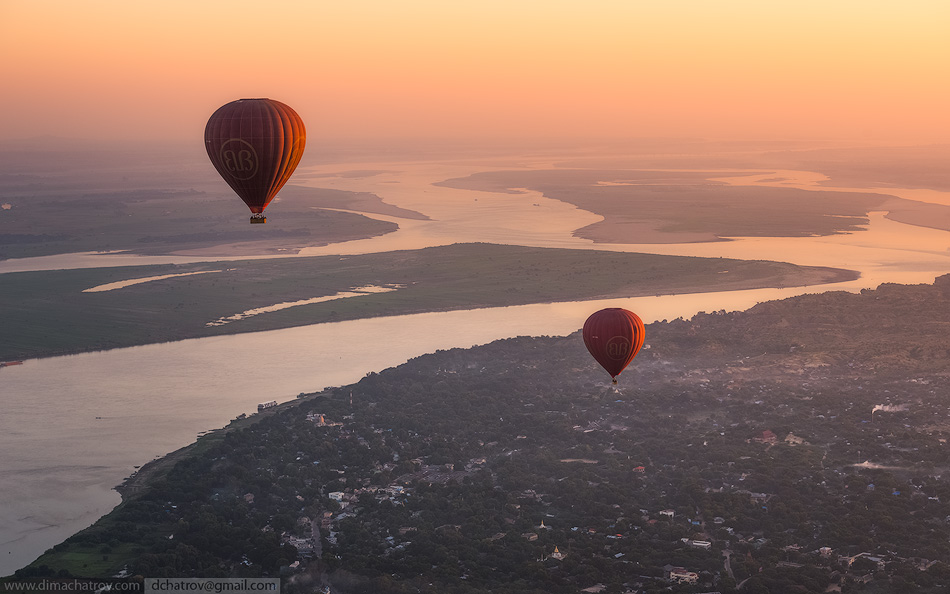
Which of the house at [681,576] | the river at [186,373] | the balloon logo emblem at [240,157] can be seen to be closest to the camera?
the house at [681,576]

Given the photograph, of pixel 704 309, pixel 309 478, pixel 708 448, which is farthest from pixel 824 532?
pixel 704 309

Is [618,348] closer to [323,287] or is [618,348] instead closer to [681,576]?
[681,576]

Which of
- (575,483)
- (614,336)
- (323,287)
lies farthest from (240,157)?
(323,287)

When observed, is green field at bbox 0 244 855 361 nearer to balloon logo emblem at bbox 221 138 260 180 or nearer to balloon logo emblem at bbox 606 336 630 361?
balloon logo emblem at bbox 221 138 260 180

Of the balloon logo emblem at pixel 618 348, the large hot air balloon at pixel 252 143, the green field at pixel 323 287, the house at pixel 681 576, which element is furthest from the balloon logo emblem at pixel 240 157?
the green field at pixel 323 287

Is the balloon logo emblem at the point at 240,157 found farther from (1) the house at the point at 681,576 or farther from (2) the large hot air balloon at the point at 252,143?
(1) the house at the point at 681,576

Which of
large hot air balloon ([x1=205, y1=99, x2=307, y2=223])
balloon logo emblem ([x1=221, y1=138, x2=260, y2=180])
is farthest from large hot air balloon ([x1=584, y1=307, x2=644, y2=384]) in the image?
balloon logo emblem ([x1=221, y1=138, x2=260, y2=180])

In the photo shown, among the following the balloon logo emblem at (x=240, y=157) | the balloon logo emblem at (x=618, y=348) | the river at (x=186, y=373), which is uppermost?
the balloon logo emblem at (x=240, y=157)
